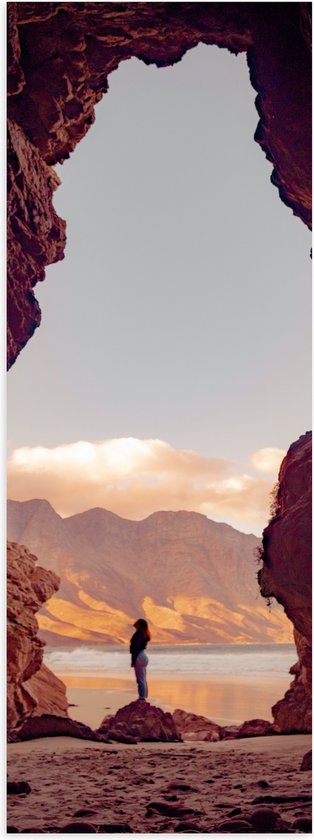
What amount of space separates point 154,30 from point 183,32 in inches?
9.2

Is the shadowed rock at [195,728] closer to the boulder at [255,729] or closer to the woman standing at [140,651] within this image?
the boulder at [255,729]

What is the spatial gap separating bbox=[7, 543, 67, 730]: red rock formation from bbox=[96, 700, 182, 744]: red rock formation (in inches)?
29.8

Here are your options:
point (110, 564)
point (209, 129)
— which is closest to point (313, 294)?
point (209, 129)

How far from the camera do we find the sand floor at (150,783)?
3553 millimetres

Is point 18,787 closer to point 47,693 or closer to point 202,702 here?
point 47,693

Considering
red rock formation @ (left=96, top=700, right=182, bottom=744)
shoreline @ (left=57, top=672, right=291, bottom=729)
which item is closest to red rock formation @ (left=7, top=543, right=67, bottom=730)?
red rock formation @ (left=96, top=700, right=182, bottom=744)

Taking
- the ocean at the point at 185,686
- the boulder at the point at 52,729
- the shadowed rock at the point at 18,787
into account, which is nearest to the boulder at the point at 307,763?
the shadowed rock at the point at 18,787

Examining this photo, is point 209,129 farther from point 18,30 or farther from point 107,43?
point 18,30

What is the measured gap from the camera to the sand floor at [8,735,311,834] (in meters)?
3.55

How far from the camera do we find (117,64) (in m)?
5.64

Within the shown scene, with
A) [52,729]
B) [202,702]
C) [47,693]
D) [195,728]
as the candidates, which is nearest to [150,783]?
[52,729]

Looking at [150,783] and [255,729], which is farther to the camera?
[255,729]

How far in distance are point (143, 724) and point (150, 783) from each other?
211 centimetres

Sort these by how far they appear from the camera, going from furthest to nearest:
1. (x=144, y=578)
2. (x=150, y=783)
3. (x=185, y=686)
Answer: (x=144, y=578), (x=185, y=686), (x=150, y=783)
